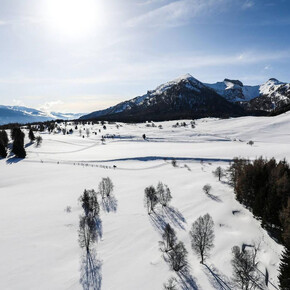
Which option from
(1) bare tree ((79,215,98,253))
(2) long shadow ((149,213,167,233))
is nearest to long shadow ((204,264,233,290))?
(2) long shadow ((149,213,167,233))

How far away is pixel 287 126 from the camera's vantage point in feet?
594

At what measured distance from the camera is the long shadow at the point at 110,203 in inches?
2035

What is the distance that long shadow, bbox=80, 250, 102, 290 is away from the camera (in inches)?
1148

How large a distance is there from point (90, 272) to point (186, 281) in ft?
42.5

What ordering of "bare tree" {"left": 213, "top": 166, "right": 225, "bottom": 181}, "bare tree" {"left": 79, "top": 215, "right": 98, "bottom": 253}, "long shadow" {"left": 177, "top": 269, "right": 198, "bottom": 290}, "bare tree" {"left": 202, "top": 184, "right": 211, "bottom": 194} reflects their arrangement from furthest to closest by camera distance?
"bare tree" {"left": 213, "top": 166, "right": 225, "bottom": 181} < "bare tree" {"left": 202, "top": 184, "right": 211, "bottom": 194} < "bare tree" {"left": 79, "top": 215, "right": 98, "bottom": 253} < "long shadow" {"left": 177, "top": 269, "right": 198, "bottom": 290}

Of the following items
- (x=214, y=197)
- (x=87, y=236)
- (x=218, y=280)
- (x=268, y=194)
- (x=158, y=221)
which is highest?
(x=268, y=194)

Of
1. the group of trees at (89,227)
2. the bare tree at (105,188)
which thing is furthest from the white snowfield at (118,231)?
the bare tree at (105,188)

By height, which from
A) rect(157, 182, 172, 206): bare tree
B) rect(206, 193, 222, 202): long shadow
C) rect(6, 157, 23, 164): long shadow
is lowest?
rect(206, 193, 222, 202): long shadow

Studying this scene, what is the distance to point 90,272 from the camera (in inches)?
1225

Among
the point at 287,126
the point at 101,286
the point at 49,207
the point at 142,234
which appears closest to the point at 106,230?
the point at 142,234

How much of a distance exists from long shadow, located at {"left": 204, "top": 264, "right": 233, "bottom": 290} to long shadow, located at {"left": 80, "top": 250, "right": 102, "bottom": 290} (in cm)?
1453

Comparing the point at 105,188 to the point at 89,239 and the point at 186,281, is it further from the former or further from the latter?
the point at 186,281

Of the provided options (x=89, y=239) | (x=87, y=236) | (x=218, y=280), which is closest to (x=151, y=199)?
(x=89, y=239)

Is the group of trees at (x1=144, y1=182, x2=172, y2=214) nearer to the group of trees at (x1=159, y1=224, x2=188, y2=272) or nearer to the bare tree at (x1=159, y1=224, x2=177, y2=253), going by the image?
the bare tree at (x1=159, y1=224, x2=177, y2=253)
